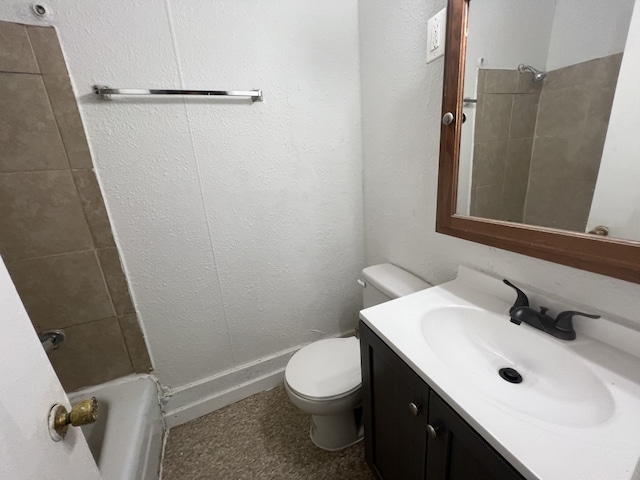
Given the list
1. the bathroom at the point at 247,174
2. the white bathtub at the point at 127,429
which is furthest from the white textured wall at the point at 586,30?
the white bathtub at the point at 127,429

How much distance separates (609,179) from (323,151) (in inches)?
43.0

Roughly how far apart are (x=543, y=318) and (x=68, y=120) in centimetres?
171

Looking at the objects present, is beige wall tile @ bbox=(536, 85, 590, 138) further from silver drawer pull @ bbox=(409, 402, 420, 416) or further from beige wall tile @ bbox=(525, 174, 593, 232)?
silver drawer pull @ bbox=(409, 402, 420, 416)

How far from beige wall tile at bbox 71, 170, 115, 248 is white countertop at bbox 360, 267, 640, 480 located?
1.11m

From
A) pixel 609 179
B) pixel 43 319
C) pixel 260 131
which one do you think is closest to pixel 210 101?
pixel 260 131

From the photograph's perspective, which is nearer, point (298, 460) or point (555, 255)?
point (555, 255)

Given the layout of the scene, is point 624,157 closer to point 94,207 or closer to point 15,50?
point 94,207

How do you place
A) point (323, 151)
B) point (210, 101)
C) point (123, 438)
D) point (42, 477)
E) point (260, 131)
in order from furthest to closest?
point (323, 151) → point (260, 131) → point (210, 101) → point (123, 438) → point (42, 477)

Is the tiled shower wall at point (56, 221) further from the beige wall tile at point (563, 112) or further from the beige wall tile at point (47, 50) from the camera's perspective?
the beige wall tile at point (563, 112)

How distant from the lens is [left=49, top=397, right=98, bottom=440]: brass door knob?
48 cm

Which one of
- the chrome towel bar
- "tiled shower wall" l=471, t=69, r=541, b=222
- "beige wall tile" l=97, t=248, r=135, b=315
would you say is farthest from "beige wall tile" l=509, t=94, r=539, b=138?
"beige wall tile" l=97, t=248, r=135, b=315

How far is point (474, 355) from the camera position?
802 mm

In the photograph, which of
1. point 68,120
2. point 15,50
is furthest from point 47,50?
point 68,120

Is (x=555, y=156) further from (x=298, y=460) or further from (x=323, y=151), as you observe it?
(x=298, y=460)
